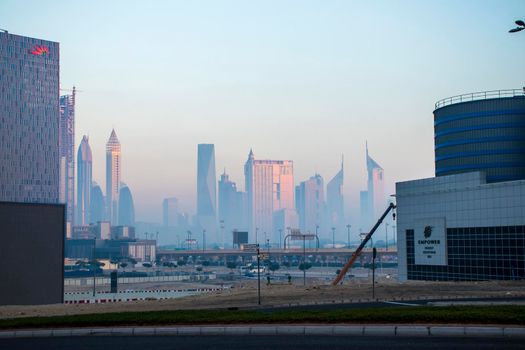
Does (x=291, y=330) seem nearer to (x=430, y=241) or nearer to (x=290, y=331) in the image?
(x=290, y=331)

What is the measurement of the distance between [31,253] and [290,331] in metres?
59.0

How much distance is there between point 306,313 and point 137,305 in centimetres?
2859

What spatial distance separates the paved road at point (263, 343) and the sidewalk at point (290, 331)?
939 mm

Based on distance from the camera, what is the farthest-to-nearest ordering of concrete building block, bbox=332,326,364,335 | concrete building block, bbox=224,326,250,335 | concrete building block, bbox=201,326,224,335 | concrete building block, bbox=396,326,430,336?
concrete building block, bbox=201,326,224,335 → concrete building block, bbox=224,326,250,335 → concrete building block, bbox=332,326,364,335 → concrete building block, bbox=396,326,430,336

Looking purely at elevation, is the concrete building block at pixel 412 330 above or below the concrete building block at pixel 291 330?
above

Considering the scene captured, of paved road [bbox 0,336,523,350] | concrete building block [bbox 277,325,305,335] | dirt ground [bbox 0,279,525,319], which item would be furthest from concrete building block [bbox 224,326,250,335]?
dirt ground [bbox 0,279,525,319]

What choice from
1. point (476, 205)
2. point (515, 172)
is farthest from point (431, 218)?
point (515, 172)

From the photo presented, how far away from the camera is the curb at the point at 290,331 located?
99.1ft

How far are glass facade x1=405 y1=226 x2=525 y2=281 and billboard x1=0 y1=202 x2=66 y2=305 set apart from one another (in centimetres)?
Result: 5296

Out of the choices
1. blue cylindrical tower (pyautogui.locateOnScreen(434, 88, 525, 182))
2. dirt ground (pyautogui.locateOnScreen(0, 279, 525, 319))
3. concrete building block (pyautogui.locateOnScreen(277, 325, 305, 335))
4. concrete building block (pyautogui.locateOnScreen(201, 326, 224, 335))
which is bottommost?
dirt ground (pyautogui.locateOnScreen(0, 279, 525, 319))

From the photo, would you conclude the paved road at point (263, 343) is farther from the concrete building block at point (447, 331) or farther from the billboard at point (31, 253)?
the billboard at point (31, 253)

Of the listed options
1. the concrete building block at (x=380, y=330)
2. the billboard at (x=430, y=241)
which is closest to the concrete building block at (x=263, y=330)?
the concrete building block at (x=380, y=330)

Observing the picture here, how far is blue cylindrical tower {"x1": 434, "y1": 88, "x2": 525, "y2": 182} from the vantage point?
112 m

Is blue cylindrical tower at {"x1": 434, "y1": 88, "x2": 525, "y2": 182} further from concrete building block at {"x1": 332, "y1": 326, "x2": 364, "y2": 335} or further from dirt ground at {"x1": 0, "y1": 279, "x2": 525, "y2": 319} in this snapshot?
concrete building block at {"x1": 332, "y1": 326, "x2": 364, "y2": 335}
